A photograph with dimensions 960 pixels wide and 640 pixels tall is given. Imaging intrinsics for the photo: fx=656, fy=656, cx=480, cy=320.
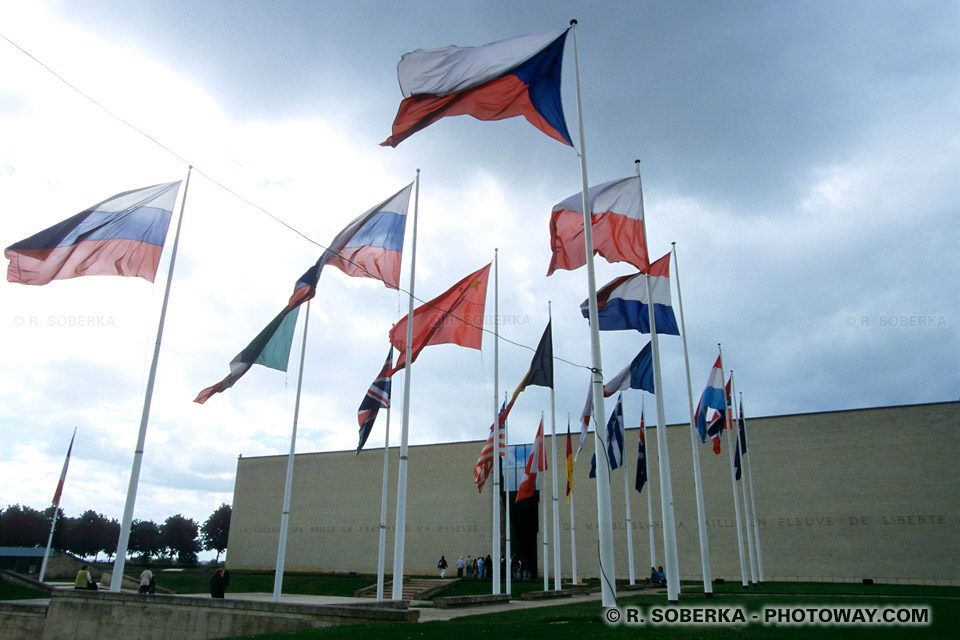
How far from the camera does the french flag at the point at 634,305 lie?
67.6 feet

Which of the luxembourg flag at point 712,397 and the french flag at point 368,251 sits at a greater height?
the french flag at point 368,251

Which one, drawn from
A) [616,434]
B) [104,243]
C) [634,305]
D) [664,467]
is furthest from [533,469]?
[104,243]

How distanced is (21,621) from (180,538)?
318ft

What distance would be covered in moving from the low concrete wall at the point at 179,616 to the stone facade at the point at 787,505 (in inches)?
1401

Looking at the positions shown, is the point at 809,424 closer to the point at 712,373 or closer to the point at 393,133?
the point at 712,373

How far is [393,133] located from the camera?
13.4 meters

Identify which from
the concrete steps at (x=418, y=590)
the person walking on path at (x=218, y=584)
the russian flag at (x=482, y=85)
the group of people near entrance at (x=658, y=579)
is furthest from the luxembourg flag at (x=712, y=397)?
the person walking on path at (x=218, y=584)

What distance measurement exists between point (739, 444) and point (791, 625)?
77.3 feet

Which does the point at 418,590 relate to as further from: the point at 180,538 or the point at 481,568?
the point at 180,538

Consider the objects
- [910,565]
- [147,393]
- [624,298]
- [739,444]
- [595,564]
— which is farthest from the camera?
[595,564]

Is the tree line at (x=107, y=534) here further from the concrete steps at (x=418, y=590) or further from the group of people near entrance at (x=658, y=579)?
the group of people near entrance at (x=658, y=579)

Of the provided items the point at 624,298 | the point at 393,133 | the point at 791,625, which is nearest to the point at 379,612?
the point at 791,625

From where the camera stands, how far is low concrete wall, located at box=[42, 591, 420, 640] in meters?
14.7

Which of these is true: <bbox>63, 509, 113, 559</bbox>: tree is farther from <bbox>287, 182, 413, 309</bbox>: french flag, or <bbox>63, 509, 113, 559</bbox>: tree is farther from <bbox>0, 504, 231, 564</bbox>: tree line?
<bbox>287, 182, 413, 309</bbox>: french flag
